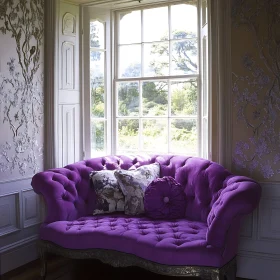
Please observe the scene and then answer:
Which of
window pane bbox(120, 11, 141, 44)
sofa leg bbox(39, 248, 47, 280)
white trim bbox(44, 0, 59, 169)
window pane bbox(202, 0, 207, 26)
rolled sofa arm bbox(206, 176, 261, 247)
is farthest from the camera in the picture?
window pane bbox(120, 11, 141, 44)

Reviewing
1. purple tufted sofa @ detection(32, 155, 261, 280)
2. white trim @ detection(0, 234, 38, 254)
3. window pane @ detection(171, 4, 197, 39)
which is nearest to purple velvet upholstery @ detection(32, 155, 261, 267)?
purple tufted sofa @ detection(32, 155, 261, 280)

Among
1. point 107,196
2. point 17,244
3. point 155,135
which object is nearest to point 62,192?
point 107,196

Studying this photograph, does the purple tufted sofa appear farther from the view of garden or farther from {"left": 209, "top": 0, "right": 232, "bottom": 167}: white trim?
the view of garden

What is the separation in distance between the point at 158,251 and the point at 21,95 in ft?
6.49

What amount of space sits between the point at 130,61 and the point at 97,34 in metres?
0.48

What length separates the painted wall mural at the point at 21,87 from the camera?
11.5 feet

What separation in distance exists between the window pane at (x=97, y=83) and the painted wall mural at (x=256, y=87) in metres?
1.61

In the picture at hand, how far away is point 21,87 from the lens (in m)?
3.68

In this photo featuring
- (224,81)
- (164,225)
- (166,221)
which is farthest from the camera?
(224,81)

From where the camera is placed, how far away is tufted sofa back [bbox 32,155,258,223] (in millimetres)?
3250

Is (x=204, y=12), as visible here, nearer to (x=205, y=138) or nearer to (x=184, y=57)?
(x=184, y=57)

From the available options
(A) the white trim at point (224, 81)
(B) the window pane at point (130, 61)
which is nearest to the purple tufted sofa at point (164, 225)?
(A) the white trim at point (224, 81)

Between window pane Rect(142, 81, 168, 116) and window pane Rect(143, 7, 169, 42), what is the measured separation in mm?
497

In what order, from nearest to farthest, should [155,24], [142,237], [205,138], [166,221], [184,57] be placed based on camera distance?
1. [142,237]
2. [166,221]
3. [205,138]
4. [184,57]
5. [155,24]
